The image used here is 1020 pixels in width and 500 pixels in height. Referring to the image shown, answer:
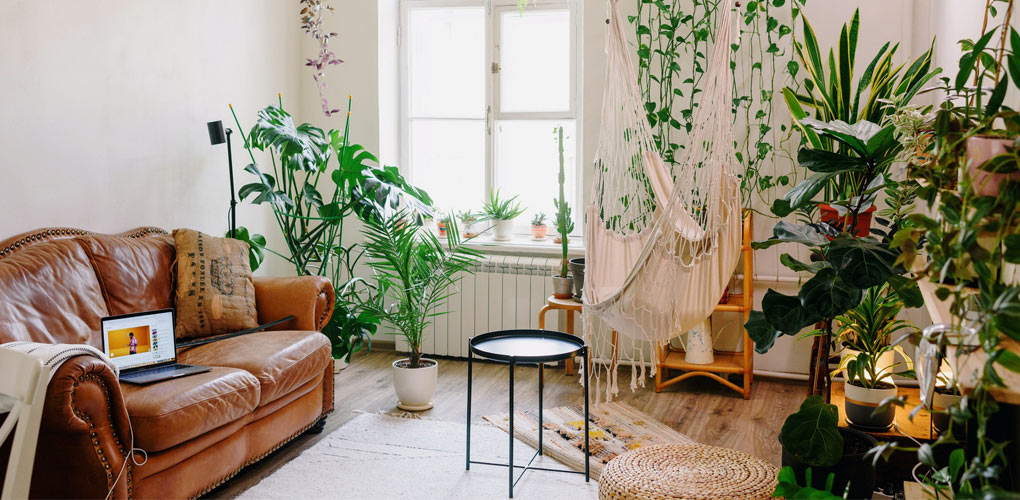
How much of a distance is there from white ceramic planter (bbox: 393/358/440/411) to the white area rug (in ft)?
0.67

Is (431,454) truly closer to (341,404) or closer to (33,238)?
(341,404)

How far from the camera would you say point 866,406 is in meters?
2.29

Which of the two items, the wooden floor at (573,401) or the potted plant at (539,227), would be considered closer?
the wooden floor at (573,401)

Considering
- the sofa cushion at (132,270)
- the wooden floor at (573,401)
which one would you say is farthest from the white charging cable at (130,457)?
the sofa cushion at (132,270)

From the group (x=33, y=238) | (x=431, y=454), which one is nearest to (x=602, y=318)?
(x=431, y=454)

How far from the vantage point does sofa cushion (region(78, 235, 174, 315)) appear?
282 centimetres

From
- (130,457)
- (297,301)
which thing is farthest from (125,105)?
(130,457)

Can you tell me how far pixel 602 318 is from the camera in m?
2.94

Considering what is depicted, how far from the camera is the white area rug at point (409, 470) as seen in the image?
2.60 metres

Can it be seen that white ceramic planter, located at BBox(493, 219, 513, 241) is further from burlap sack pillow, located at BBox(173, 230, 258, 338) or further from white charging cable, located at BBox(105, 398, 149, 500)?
white charging cable, located at BBox(105, 398, 149, 500)

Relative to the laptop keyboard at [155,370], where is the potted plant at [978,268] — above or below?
above

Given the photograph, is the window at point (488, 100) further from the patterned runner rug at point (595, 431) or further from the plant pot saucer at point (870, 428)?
the plant pot saucer at point (870, 428)

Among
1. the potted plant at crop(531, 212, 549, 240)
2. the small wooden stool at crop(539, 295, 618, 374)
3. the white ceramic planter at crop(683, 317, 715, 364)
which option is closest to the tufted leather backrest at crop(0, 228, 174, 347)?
the small wooden stool at crop(539, 295, 618, 374)

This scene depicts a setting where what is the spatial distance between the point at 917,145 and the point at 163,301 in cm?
261
